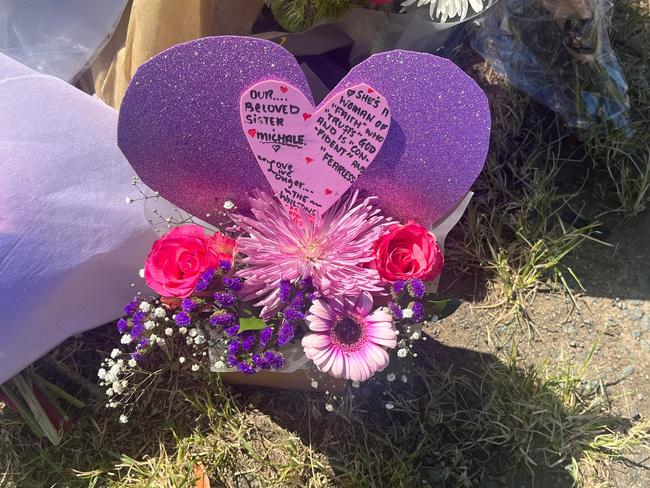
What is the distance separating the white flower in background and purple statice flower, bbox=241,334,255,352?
0.68m

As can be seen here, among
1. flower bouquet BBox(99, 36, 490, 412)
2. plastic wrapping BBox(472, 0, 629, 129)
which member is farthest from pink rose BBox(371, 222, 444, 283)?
plastic wrapping BBox(472, 0, 629, 129)

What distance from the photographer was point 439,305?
92 centimetres

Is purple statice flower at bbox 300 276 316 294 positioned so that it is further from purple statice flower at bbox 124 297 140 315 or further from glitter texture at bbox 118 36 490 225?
purple statice flower at bbox 124 297 140 315

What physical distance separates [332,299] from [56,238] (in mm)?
460

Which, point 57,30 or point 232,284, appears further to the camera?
point 57,30

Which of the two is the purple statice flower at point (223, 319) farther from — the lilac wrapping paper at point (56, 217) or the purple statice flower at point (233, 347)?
the lilac wrapping paper at point (56, 217)

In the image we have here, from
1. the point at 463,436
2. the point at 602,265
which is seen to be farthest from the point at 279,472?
the point at 602,265

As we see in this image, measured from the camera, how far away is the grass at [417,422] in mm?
1254

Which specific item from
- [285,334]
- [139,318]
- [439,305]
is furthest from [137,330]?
[439,305]

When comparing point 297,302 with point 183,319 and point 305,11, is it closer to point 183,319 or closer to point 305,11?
point 183,319

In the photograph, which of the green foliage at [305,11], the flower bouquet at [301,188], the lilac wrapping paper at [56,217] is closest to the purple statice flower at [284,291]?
the flower bouquet at [301,188]

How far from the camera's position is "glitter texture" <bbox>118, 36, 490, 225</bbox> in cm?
83

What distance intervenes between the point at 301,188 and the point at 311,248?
10 cm

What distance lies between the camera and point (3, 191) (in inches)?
36.3
